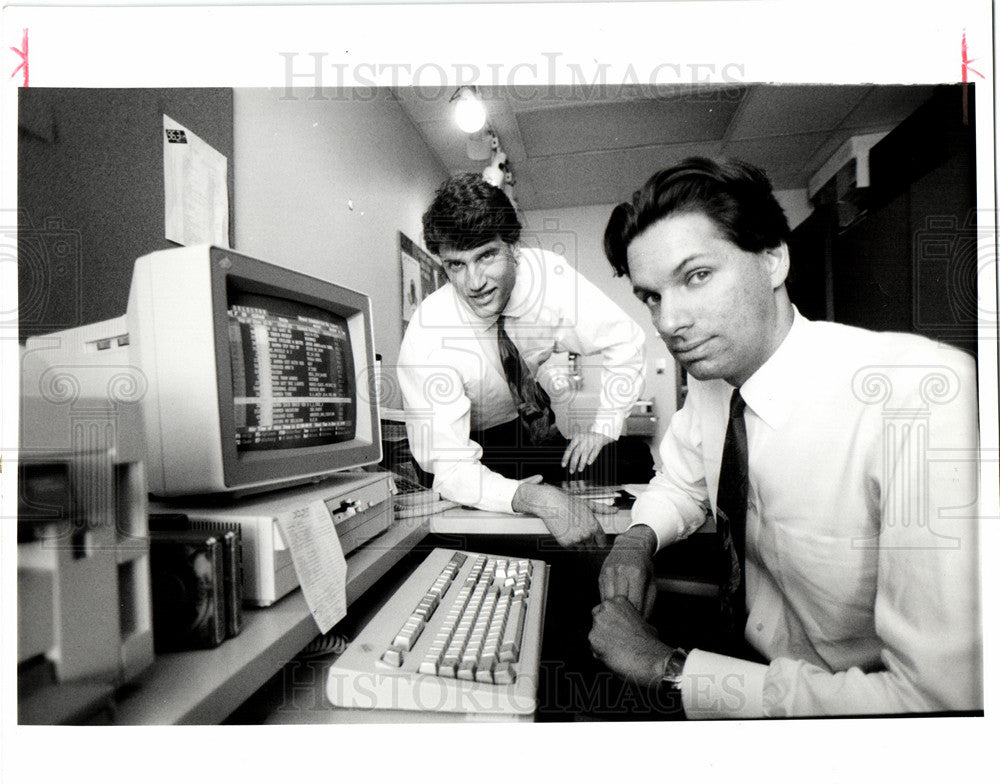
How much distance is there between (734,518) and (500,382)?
0.40m

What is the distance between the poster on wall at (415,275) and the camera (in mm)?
865

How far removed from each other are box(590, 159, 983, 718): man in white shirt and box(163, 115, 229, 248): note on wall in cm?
57

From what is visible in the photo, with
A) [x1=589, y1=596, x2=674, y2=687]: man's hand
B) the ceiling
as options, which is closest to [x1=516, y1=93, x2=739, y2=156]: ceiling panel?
the ceiling

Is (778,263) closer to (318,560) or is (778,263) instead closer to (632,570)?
(632,570)

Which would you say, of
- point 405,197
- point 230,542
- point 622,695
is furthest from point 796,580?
point 405,197

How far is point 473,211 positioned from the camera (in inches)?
33.0

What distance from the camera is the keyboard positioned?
50cm

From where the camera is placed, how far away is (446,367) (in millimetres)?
905

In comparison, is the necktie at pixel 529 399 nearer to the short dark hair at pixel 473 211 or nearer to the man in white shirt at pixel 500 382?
the man in white shirt at pixel 500 382

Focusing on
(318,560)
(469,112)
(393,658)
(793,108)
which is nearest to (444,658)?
(393,658)

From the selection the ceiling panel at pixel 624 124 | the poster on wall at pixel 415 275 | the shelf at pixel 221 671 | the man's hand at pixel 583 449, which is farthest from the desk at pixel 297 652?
the ceiling panel at pixel 624 124

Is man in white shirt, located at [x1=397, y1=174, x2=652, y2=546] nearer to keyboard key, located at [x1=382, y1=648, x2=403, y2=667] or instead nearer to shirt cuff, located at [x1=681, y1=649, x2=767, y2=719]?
shirt cuff, located at [x1=681, y1=649, x2=767, y2=719]

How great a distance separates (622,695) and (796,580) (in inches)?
10.7

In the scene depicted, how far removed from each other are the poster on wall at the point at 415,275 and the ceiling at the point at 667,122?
0.52 feet
